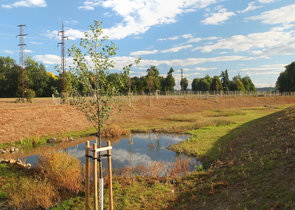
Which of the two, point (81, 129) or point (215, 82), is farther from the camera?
point (215, 82)

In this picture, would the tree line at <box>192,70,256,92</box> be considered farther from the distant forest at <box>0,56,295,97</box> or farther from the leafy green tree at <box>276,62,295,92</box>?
the leafy green tree at <box>276,62,295,92</box>

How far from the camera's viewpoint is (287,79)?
86312 millimetres

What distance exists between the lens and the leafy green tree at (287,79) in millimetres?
82625

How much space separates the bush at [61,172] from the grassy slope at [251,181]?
423cm

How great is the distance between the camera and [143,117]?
32.3 meters

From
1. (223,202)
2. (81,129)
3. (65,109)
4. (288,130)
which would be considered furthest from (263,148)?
(65,109)

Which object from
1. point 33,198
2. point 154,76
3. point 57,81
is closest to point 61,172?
point 33,198

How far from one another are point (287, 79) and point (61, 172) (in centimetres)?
9948

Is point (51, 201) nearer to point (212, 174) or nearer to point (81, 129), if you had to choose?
point (212, 174)

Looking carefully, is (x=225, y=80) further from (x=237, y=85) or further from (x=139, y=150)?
(x=139, y=150)

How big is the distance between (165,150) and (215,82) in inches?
3369

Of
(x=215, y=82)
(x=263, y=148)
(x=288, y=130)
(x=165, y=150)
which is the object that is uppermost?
(x=215, y=82)

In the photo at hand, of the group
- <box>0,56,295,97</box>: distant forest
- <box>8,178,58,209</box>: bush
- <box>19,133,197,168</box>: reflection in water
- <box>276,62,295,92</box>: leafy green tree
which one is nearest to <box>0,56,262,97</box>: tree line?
<box>0,56,295,97</box>: distant forest

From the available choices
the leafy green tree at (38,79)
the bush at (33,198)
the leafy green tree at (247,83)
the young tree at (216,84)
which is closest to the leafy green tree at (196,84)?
the young tree at (216,84)
